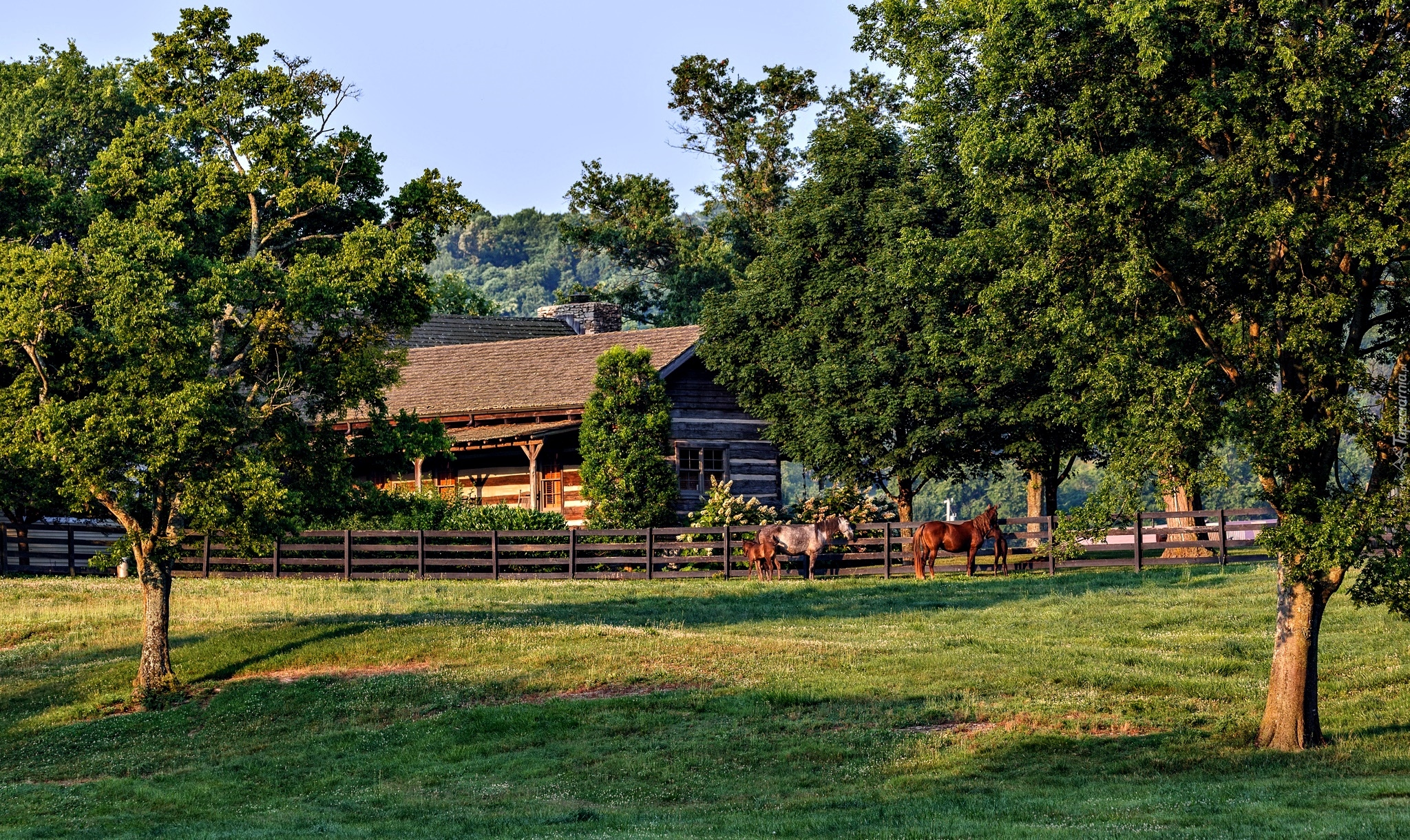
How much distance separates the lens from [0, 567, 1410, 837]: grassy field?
16.2 metres

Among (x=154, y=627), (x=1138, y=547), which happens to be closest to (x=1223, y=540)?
(x=1138, y=547)

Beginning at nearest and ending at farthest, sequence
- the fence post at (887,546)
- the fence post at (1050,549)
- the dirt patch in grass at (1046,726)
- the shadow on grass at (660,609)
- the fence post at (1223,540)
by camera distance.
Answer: the dirt patch in grass at (1046,726)
the shadow on grass at (660,609)
the fence post at (1223,540)
the fence post at (1050,549)
the fence post at (887,546)

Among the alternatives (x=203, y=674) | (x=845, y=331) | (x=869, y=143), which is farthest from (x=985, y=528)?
(x=203, y=674)

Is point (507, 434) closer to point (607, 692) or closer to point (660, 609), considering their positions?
point (660, 609)

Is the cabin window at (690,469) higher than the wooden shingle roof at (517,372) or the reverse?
the reverse

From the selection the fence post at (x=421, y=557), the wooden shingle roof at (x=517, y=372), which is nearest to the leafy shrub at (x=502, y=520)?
the fence post at (x=421, y=557)

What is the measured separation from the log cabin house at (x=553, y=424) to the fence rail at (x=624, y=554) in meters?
4.42

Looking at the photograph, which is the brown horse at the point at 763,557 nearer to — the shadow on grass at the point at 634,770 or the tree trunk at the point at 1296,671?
the shadow on grass at the point at 634,770

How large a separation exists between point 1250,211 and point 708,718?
33.4 feet

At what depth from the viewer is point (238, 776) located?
20172mm

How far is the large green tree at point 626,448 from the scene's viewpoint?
41.3 m

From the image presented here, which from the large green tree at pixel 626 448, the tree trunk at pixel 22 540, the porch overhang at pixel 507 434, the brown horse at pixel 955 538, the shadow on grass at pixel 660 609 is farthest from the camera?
the porch overhang at pixel 507 434

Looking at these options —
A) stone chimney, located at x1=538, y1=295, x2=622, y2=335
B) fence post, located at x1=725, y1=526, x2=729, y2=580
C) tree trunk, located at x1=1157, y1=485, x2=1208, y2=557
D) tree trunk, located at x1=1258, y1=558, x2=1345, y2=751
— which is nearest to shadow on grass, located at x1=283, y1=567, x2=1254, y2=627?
fence post, located at x1=725, y1=526, x2=729, y2=580

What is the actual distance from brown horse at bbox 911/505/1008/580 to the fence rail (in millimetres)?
428
